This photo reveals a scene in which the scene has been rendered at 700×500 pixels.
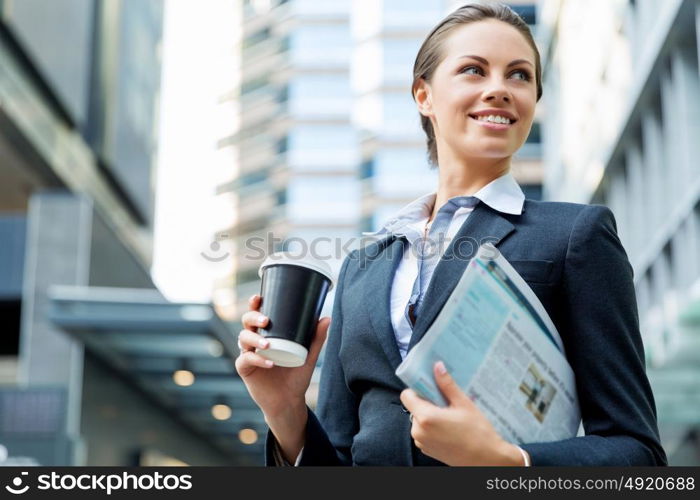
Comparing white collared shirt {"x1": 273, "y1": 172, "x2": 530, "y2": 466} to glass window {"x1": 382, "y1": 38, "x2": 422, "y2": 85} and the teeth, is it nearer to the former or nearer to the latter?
the teeth

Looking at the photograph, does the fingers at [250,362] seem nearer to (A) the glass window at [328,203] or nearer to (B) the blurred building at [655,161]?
(B) the blurred building at [655,161]

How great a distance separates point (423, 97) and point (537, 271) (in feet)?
1.91

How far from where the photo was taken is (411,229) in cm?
218

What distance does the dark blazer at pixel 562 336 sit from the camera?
1.77m

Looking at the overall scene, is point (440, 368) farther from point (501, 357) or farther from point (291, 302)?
point (291, 302)

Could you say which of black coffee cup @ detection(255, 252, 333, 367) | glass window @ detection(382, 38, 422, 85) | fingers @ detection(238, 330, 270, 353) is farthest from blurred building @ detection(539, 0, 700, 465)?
glass window @ detection(382, 38, 422, 85)

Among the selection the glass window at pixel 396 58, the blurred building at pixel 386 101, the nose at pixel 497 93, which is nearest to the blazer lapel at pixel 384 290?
the nose at pixel 497 93

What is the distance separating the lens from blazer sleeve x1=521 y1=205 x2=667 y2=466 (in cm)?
176

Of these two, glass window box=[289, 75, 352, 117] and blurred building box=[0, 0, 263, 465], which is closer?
blurred building box=[0, 0, 263, 465]

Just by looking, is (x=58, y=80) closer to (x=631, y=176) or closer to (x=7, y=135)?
(x=7, y=135)

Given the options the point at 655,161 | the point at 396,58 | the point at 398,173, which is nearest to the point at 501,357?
the point at 655,161

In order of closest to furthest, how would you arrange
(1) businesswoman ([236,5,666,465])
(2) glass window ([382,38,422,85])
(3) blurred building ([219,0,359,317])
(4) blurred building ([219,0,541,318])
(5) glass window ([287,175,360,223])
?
(1) businesswoman ([236,5,666,465]) < (4) blurred building ([219,0,541,318]) < (2) glass window ([382,38,422,85]) < (5) glass window ([287,175,360,223]) < (3) blurred building ([219,0,359,317])

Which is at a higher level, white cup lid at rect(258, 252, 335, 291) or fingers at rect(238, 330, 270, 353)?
white cup lid at rect(258, 252, 335, 291)

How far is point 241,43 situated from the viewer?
67312 millimetres
